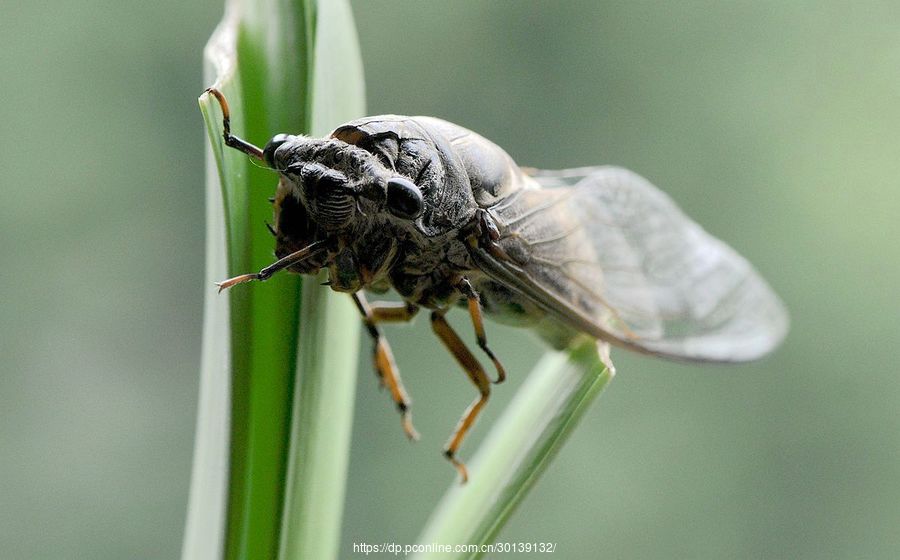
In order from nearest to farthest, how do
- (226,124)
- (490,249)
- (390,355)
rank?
(226,124) → (490,249) → (390,355)

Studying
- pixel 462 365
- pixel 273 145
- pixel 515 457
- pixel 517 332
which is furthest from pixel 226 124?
pixel 517 332

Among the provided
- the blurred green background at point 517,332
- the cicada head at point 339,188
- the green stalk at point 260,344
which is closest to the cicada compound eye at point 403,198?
the cicada head at point 339,188

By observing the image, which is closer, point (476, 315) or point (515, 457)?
point (515, 457)

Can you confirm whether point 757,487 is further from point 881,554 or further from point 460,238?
point 460,238

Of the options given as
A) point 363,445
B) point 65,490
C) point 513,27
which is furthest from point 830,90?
point 65,490

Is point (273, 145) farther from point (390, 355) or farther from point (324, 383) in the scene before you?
point (390, 355)

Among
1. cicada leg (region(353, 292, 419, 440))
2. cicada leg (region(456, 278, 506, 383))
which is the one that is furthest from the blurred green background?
cicada leg (region(456, 278, 506, 383))

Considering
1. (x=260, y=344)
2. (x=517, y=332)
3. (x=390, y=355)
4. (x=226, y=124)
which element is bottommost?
(x=517, y=332)

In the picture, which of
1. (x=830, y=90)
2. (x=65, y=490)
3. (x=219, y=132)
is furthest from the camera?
(x=830, y=90)
